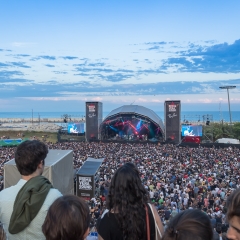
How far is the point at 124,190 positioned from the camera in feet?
7.32

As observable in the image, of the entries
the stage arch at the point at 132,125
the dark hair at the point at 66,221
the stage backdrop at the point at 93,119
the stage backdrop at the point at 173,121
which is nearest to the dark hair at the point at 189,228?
the dark hair at the point at 66,221

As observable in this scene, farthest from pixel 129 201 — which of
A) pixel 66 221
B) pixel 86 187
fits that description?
pixel 86 187

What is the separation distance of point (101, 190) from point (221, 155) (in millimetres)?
11240

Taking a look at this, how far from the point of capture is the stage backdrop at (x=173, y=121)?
28953mm

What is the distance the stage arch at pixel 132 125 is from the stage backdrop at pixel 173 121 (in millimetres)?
2464

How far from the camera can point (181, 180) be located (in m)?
12.4

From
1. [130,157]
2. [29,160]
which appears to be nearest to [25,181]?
[29,160]

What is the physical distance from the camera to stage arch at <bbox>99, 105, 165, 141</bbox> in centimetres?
3230

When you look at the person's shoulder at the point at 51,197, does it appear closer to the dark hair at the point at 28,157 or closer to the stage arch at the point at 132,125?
the dark hair at the point at 28,157

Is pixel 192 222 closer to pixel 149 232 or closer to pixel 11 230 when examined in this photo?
pixel 149 232

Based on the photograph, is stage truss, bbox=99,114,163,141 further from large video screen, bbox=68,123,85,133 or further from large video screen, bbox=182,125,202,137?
large video screen, bbox=68,123,85,133

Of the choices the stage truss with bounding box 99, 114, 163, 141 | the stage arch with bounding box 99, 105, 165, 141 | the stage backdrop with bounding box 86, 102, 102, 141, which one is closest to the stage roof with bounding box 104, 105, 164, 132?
the stage arch with bounding box 99, 105, 165, 141

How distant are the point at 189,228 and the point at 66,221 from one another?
0.67m

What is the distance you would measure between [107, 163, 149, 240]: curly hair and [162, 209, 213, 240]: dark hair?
0.76 meters
